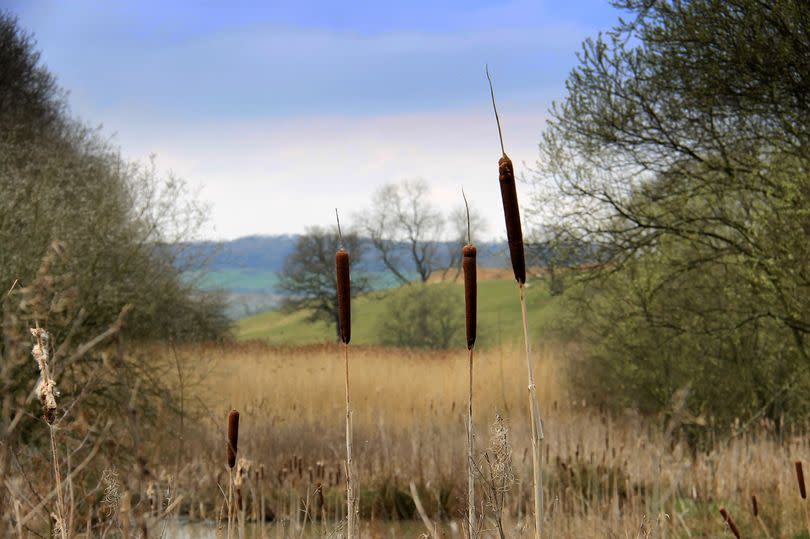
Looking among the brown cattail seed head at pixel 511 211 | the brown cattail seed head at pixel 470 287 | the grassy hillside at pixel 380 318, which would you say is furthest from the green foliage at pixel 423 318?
the brown cattail seed head at pixel 511 211

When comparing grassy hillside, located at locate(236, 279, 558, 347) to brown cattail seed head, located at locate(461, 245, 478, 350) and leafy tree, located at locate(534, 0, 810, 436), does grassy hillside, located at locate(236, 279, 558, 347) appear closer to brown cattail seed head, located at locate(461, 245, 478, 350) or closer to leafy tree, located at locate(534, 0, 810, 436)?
leafy tree, located at locate(534, 0, 810, 436)

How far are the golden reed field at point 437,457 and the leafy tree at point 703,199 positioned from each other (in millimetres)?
992

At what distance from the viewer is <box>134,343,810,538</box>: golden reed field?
13.3ft

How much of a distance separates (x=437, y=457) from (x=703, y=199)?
539 cm

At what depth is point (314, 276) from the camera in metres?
43.4

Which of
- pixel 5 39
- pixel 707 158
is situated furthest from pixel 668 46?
pixel 5 39

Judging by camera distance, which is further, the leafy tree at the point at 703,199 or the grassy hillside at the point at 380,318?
the grassy hillside at the point at 380,318

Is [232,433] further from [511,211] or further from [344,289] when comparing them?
[511,211]

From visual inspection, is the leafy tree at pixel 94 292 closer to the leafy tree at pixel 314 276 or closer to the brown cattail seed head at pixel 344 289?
the brown cattail seed head at pixel 344 289

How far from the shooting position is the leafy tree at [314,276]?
42594 millimetres

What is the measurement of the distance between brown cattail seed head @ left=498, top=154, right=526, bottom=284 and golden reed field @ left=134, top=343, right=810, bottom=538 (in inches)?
18.2

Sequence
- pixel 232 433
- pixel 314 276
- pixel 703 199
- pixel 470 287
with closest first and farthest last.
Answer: pixel 470 287 < pixel 232 433 < pixel 703 199 < pixel 314 276

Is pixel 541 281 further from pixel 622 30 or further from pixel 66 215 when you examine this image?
pixel 66 215

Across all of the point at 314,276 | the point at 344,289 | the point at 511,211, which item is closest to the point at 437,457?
the point at 344,289
